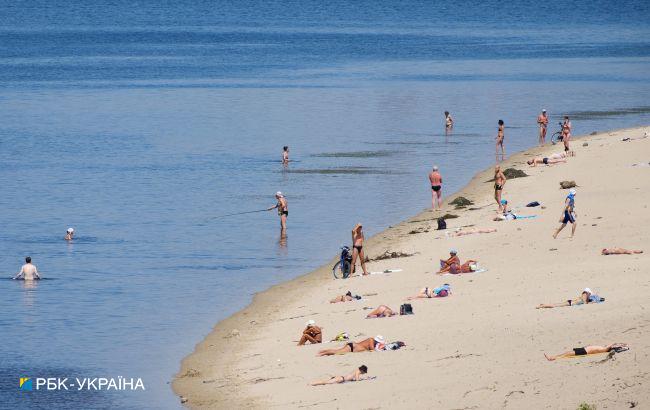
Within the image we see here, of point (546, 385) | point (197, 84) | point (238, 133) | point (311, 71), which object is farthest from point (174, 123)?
point (546, 385)

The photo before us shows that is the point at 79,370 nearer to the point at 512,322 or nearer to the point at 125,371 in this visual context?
the point at 125,371

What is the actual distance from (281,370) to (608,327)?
20.6 ft

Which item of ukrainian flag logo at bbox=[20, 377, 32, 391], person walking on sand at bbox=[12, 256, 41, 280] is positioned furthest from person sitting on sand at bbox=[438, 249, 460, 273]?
person walking on sand at bbox=[12, 256, 41, 280]

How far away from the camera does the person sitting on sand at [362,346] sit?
22.8 m

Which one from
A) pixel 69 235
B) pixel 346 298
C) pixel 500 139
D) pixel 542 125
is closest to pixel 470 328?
pixel 346 298

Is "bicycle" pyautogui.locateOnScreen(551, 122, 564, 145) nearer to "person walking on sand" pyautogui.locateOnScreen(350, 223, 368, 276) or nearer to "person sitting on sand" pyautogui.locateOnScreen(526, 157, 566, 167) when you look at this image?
"person sitting on sand" pyautogui.locateOnScreen(526, 157, 566, 167)

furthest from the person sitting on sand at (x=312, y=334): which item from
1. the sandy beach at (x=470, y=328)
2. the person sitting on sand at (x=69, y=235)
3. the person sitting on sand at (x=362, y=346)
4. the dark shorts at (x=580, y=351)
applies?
the person sitting on sand at (x=69, y=235)

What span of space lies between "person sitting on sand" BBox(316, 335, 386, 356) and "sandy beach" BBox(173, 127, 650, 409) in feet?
0.52

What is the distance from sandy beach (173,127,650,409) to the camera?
1933 centimetres

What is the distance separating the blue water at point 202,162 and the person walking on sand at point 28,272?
35cm

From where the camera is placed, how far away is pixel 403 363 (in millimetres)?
21875

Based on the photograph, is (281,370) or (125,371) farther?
(125,371)

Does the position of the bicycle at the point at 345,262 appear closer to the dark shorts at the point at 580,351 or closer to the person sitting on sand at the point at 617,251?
the person sitting on sand at the point at 617,251

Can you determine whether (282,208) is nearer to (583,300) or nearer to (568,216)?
(568,216)
